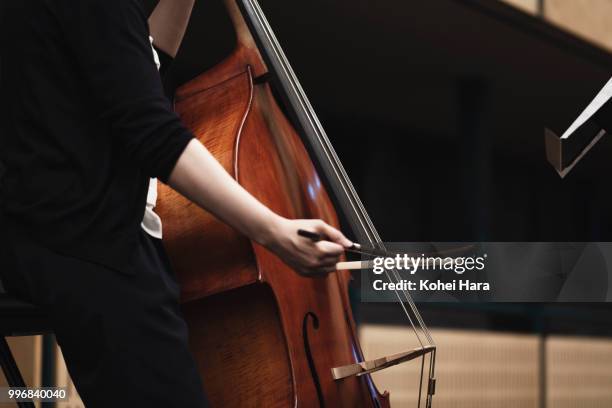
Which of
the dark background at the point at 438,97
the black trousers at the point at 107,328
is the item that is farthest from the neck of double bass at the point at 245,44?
the dark background at the point at 438,97

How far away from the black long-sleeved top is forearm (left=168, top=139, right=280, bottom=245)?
12 mm

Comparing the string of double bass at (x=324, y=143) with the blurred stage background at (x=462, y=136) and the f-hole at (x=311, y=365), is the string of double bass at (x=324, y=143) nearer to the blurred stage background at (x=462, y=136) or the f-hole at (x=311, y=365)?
the f-hole at (x=311, y=365)

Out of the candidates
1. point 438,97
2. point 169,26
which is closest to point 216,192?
point 169,26

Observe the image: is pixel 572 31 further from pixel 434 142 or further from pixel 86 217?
pixel 86 217

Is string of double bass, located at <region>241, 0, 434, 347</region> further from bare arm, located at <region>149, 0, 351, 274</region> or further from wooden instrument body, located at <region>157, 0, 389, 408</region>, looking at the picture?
→ bare arm, located at <region>149, 0, 351, 274</region>

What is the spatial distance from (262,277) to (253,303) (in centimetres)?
4

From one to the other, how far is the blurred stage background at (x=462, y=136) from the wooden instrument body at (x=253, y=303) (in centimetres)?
89

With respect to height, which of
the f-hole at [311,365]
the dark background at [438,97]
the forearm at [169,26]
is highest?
the dark background at [438,97]

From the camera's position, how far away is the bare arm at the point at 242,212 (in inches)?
30.5

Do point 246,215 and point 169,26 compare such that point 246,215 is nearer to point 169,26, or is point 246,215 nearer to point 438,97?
point 169,26

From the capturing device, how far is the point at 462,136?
16.2 feet

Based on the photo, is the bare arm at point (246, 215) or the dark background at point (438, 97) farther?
the dark background at point (438, 97)

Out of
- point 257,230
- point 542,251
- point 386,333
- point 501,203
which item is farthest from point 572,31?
point 257,230

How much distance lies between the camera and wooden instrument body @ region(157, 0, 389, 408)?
1.02 m
